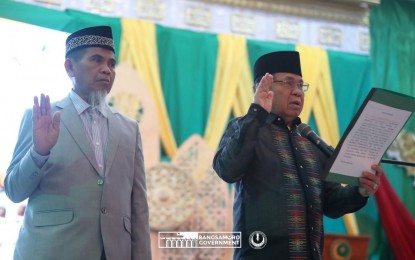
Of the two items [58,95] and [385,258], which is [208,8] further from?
[385,258]

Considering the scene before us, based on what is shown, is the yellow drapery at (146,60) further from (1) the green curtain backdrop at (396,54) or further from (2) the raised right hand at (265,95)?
(2) the raised right hand at (265,95)

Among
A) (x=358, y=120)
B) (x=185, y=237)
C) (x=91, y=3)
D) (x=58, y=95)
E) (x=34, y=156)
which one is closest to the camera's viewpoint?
(x=34, y=156)

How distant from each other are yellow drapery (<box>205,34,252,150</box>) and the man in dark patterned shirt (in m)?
2.58

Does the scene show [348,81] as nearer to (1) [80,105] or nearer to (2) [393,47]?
(2) [393,47]

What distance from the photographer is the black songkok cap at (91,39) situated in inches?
84.8

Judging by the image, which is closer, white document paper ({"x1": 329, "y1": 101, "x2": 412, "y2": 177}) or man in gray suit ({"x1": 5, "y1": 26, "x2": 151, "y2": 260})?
man in gray suit ({"x1": 5, "y1": 26, "x2": 151, "y2": 260})

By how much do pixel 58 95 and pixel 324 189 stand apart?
100 inches

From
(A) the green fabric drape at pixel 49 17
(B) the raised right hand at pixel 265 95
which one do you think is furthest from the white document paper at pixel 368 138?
(A) the green fabric drape at pixel 49 17

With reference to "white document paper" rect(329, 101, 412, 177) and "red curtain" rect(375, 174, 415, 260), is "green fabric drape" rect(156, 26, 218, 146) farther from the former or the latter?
"white document paper" rect(329, 101, 412, 177)

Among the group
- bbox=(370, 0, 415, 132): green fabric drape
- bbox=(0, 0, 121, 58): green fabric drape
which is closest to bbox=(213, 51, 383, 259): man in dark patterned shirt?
bbox=(0, 0, 121, 58): green fabric drape

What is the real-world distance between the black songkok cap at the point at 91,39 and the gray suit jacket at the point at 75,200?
0.84 ft

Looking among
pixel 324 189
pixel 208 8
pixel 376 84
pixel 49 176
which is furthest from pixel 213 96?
pixel 49 176

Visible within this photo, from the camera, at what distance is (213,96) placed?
193 inches

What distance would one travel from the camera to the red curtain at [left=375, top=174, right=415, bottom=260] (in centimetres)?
512
